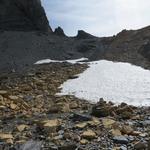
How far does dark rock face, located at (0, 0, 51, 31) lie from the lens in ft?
292

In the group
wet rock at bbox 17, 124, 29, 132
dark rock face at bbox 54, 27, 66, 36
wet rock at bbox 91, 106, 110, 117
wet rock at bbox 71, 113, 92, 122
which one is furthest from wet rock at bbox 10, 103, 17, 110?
dark rock face at bbox 54, 27, 66, 36

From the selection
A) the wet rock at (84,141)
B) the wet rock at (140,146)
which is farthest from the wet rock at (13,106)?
the wet rock at (140,146)

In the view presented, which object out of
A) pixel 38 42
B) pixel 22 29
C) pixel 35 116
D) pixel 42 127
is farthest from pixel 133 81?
pixel 22 29

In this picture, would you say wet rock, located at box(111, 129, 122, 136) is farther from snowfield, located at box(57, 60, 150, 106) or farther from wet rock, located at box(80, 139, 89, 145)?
snowfield, located at box(57, 60, 150, 106)

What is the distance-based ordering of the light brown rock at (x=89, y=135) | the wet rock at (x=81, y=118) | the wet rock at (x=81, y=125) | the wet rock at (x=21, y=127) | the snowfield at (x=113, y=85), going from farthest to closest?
1. the snowfield at (x=113, y=85)
2. the wet rock at (x=81, y=118)
3. the wet rock at (x=21, y=127)
4. the wet rock at (x=81, y=125)
5. the light brown rock at (x=89, y=135)

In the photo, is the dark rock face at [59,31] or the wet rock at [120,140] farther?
the dark rock face at [59,31]

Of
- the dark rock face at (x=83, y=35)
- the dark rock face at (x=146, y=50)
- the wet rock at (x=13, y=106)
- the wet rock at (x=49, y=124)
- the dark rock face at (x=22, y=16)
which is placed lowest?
the wet rock at (x=13, y=106)

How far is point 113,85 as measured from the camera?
1383 inches

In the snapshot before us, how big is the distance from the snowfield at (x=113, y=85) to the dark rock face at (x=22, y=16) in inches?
1781

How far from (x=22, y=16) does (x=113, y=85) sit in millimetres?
60611

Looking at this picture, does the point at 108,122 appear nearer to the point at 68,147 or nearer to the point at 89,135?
the point at 89,135

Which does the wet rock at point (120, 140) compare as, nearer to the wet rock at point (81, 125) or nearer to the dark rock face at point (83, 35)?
the wet rock at point (81, 125)

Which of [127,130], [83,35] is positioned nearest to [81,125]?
[127,130]

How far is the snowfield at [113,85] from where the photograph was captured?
28.8 metres
